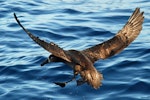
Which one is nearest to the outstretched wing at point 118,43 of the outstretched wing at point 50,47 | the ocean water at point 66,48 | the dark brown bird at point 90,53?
the dark brown bird at point 90,53

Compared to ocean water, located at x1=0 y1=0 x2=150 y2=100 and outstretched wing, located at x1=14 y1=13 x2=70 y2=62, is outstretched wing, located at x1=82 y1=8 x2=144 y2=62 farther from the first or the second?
ocean water, located at x1=0 y1=0 x2=150 y2=100

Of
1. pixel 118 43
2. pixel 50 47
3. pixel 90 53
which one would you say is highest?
pixel 118 43

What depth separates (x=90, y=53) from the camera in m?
8.29

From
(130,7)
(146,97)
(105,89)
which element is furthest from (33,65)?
(130,7)

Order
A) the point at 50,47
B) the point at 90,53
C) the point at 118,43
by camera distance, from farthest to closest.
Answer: the point at 118,43 → the point at 90,53 → the point at 50,47

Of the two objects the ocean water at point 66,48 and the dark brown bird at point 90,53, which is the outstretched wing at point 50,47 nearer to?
the dark brown bird at point 90,53

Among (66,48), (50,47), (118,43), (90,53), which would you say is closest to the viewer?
(50,47)

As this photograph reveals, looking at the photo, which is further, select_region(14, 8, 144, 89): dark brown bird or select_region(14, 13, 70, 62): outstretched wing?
select_region(14, 8, 144, 89): dark brown bird

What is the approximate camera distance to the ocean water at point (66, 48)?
9984 millimetres

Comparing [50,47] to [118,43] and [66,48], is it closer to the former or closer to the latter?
[118,43]

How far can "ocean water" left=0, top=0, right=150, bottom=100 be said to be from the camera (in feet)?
32.8

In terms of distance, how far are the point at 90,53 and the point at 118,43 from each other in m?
0.62

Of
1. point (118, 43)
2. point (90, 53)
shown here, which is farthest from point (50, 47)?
point (118, 43)

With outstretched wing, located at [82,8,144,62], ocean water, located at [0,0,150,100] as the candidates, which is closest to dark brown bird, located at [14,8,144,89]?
outstretched wing, located at [82,8,144,62]
